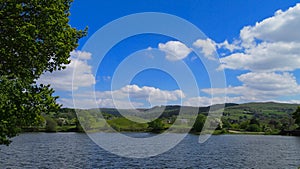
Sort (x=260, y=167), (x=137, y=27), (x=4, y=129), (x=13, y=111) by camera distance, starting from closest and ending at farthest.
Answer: (x=13, y=111)
(x=4, y=129)
(x=137, y=27)
(x=260, y=167)

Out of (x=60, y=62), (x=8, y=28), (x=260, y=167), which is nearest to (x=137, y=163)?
(x=260, y=167)

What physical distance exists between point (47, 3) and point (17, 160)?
4556 cm

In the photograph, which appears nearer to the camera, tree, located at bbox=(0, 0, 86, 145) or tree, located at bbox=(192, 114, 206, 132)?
tree, located at bbox=(0, 0, 86, 145)

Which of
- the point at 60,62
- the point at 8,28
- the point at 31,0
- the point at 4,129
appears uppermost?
the point at 31,0

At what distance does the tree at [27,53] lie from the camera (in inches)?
707

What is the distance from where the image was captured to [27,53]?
63.9 ft

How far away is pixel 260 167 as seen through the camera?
53.8 metres

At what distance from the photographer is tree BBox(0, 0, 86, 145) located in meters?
18.0

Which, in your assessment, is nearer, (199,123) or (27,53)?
(27,53)

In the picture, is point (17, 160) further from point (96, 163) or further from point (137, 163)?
point (137, 163)

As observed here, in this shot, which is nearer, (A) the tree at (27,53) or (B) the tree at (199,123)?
(A) the tree at (27,53)

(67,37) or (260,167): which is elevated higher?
(67,37)

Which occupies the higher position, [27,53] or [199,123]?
[27,53]

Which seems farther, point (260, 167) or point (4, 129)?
point (260, 167)
